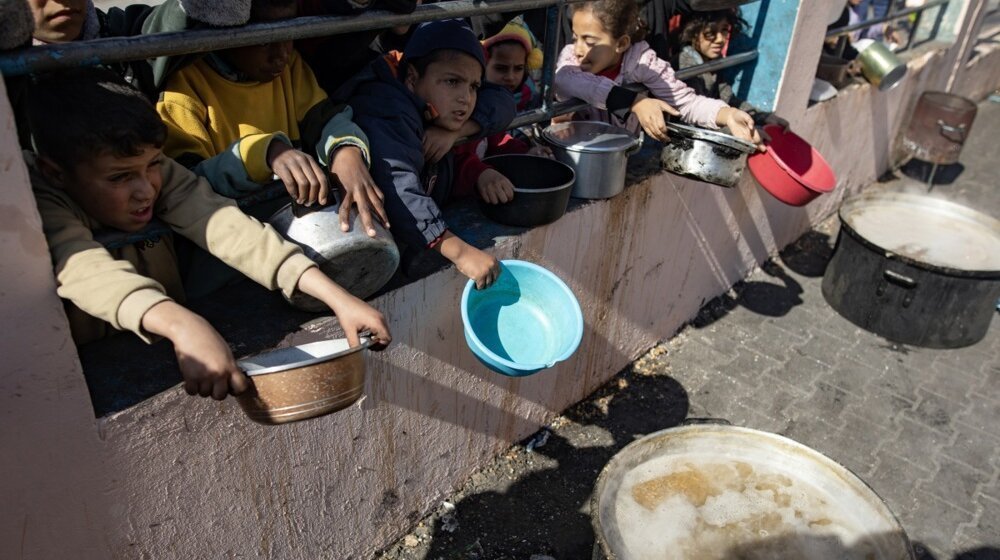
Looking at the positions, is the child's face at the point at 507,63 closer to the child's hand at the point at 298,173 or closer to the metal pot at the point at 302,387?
the child's hand at the point at 298,173

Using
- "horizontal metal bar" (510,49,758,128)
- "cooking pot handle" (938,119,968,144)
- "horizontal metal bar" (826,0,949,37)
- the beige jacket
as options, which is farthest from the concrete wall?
"cooking pot handle" (938,119,968,144)

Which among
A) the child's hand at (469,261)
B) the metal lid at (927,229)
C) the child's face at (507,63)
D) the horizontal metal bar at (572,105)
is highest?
the child's face at (507,63)

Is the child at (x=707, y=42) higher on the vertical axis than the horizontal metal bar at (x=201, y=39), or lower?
lower

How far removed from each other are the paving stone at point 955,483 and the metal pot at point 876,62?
3.22 metres

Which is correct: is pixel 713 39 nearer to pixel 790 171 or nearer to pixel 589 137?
pixel 790 171

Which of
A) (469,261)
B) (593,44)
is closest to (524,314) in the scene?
(469,261)

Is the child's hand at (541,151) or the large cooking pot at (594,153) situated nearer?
the large cooking pot at (594,153)

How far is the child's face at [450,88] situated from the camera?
2623mm

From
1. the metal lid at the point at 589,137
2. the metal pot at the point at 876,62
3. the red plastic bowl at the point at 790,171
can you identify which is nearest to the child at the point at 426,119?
the metal lid at the point at 589,137

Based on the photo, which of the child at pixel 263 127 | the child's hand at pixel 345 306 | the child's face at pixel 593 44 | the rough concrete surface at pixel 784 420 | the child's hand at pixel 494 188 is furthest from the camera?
the child's face at pixel 593 44

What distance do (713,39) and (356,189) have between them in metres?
3.07

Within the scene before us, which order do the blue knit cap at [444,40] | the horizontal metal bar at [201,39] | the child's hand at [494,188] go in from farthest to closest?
the child's hand at [494,188], the blue knit cap at [444,40], the horizontal metal bar at [201,39]

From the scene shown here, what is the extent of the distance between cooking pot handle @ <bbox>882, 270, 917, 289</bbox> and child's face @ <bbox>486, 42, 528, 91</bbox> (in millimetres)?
2828

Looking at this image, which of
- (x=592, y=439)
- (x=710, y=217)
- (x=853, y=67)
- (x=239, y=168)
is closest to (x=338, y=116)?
(x=239, y=168)
